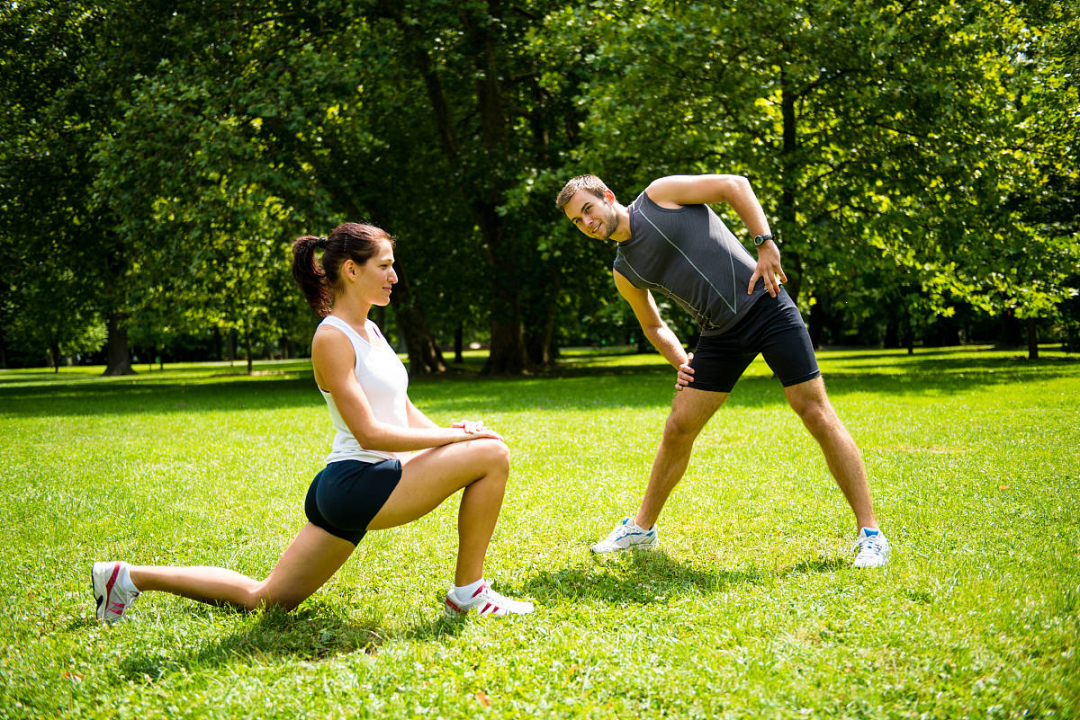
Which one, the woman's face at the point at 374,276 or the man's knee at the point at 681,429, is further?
the man's knee at the point at 681,429

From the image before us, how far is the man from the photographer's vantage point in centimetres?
440

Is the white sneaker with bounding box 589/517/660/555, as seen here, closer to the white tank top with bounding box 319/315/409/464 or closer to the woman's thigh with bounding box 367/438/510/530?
the woman's thigh with bounding box 367/438/510/530

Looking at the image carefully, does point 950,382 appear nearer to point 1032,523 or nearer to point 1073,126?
point 1073,126

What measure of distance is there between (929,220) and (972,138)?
1.83 m

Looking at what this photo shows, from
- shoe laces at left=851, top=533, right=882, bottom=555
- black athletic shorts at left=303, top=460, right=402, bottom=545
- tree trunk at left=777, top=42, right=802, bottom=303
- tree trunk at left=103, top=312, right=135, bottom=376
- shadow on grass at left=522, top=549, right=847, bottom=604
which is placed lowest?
tree trunk at left=103, top=312, right=135, bottom=376

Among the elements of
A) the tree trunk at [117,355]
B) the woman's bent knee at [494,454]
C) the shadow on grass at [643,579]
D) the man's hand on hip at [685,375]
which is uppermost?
the man's hand on hip at [685,375]

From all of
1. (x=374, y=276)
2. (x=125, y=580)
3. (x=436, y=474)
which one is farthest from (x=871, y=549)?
(x=125, y=580)

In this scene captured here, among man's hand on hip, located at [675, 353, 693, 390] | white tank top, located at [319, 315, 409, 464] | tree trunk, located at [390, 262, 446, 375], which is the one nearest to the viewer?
white tank top, located at [319, 315, 409, 464]

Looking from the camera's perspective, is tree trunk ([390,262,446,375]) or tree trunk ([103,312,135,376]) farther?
tree trunk ([103,312,135,376])

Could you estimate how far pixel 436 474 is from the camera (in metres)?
3.56

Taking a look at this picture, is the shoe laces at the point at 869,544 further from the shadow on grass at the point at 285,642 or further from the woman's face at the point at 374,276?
the woman's face at the point at 374,276

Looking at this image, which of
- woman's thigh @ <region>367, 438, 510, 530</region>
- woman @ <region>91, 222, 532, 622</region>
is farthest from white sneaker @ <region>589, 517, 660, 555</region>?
woman's thigh @ <region>367, 438, 510, 530</region>

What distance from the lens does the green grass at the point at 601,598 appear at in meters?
2.88

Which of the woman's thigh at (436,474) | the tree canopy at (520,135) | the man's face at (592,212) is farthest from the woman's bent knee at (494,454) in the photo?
the tree canopy at (520,135)
